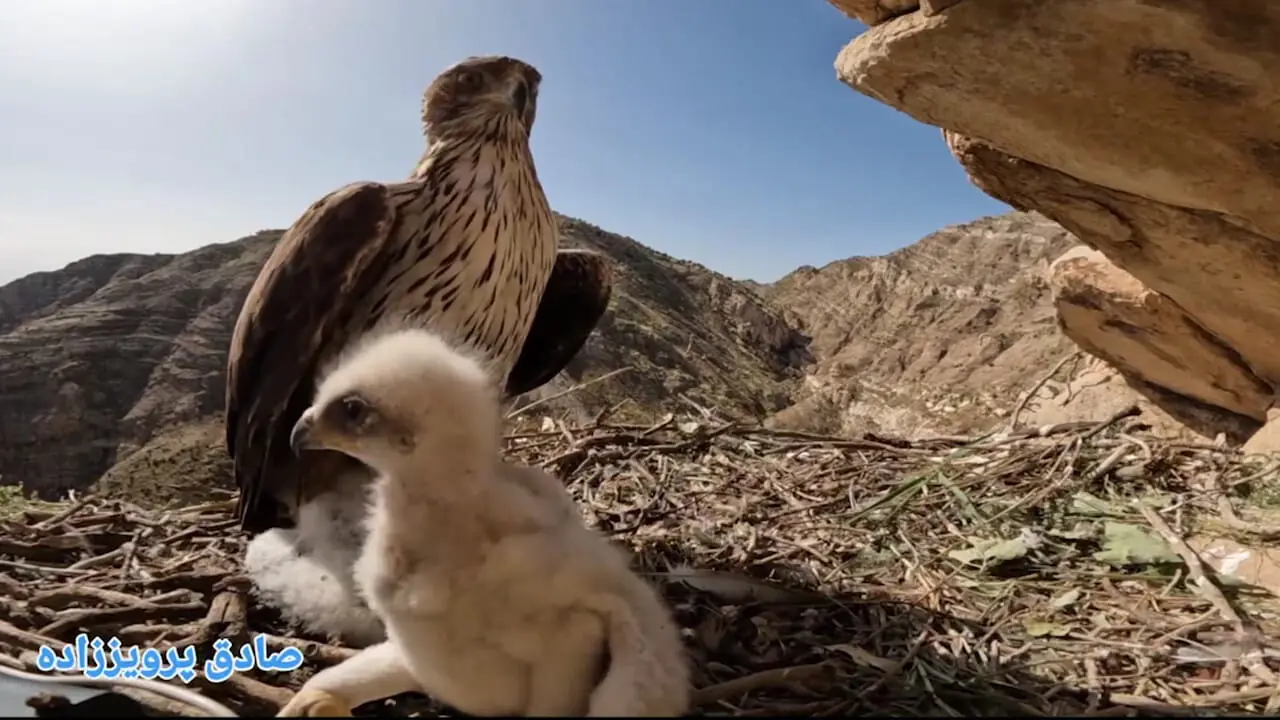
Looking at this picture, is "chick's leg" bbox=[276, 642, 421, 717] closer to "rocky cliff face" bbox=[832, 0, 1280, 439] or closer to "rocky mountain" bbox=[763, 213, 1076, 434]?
"rocky cliff face" bbox=[832, 0, 1280, 439]

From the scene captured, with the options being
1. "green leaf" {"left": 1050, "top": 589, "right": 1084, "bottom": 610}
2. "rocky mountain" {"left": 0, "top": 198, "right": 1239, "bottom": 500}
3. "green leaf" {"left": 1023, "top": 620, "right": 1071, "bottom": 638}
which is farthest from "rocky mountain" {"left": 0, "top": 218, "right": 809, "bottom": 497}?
"green leaf" {"left": 1023, "top": 620, "right": 1071, "bottom": 638}

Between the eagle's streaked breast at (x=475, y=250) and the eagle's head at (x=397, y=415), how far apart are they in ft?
2.82

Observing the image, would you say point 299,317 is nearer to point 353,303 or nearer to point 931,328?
point 353,303

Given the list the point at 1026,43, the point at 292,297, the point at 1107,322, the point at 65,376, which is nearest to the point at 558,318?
the point at 292,297

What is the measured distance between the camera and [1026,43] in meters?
2.47

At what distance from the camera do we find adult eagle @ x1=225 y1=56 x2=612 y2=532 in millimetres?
2105

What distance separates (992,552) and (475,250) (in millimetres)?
1564

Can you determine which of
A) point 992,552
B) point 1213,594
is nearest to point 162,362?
point 992,552

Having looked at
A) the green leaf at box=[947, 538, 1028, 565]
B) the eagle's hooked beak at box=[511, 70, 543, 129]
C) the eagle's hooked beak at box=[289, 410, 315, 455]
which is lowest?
the green leaf at box=[947, 538, 1028, 565]

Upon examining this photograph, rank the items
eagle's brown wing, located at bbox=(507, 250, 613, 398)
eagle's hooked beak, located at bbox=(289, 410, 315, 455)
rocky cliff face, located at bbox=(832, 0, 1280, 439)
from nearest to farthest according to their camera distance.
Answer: eagle's hooked beak, located at bbox=(289, 410, 315, 455), rocky cliff face, located at bbox=(832, 0, 1280, 439), eagle's brown wing, located at bbox=(507, 250, 613, 398)

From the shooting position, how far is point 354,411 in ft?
4.16

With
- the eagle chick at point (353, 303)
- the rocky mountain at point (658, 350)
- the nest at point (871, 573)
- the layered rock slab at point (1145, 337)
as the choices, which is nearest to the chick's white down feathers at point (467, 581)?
the nest at point (871, 573)

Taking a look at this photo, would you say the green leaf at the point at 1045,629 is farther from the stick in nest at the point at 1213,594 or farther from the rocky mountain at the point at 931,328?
the rocky mountain at the point at 931,328

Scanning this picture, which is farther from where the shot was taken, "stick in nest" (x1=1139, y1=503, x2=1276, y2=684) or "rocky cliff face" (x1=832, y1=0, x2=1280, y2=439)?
"rocky cliff face" (x1=832, y1=0, x2=1280, y2=439)
